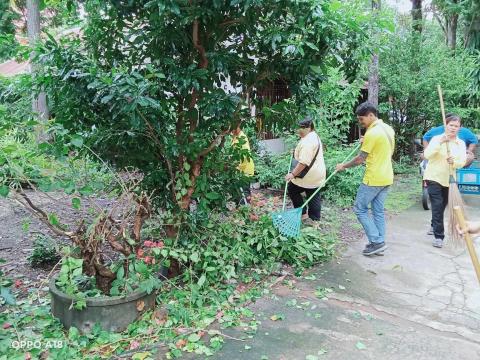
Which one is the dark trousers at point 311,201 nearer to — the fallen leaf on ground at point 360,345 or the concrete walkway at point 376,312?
the concrete walkway at point 376,312

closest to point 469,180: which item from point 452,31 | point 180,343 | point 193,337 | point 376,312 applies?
point 376,312

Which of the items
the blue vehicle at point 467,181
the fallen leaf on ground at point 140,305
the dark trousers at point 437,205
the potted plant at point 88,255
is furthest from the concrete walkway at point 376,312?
the blue vehicle at point 467,181

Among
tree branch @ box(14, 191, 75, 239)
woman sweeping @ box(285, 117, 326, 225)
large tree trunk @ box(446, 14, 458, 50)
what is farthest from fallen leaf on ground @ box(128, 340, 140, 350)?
large tree trunk @ box(446, 14, 458, 50)

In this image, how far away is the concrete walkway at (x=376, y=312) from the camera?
310cm

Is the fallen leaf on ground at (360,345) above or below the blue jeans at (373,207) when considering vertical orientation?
below

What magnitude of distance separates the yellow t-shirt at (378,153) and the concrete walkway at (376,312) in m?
0.95

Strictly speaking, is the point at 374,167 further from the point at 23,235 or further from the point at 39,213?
the point at 23,235

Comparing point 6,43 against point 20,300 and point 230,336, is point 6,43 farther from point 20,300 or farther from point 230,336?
point 230,336

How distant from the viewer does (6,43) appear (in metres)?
3.32

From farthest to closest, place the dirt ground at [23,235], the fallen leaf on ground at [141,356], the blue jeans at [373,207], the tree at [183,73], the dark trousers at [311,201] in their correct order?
the dark trousers at [311,201] < the blue jeans at [373,207] < the dirt ground at [23,235] < the tree at [183,73] < the fallen leaf on ground at [141,356]

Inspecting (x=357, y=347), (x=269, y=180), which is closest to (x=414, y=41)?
(x=269, y=180)

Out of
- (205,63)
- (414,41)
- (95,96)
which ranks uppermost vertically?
(414,41)

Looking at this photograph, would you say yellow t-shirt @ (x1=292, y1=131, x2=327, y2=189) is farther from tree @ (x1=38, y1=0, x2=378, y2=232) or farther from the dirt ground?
the dirt ground

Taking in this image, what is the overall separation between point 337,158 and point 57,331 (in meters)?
5.78
